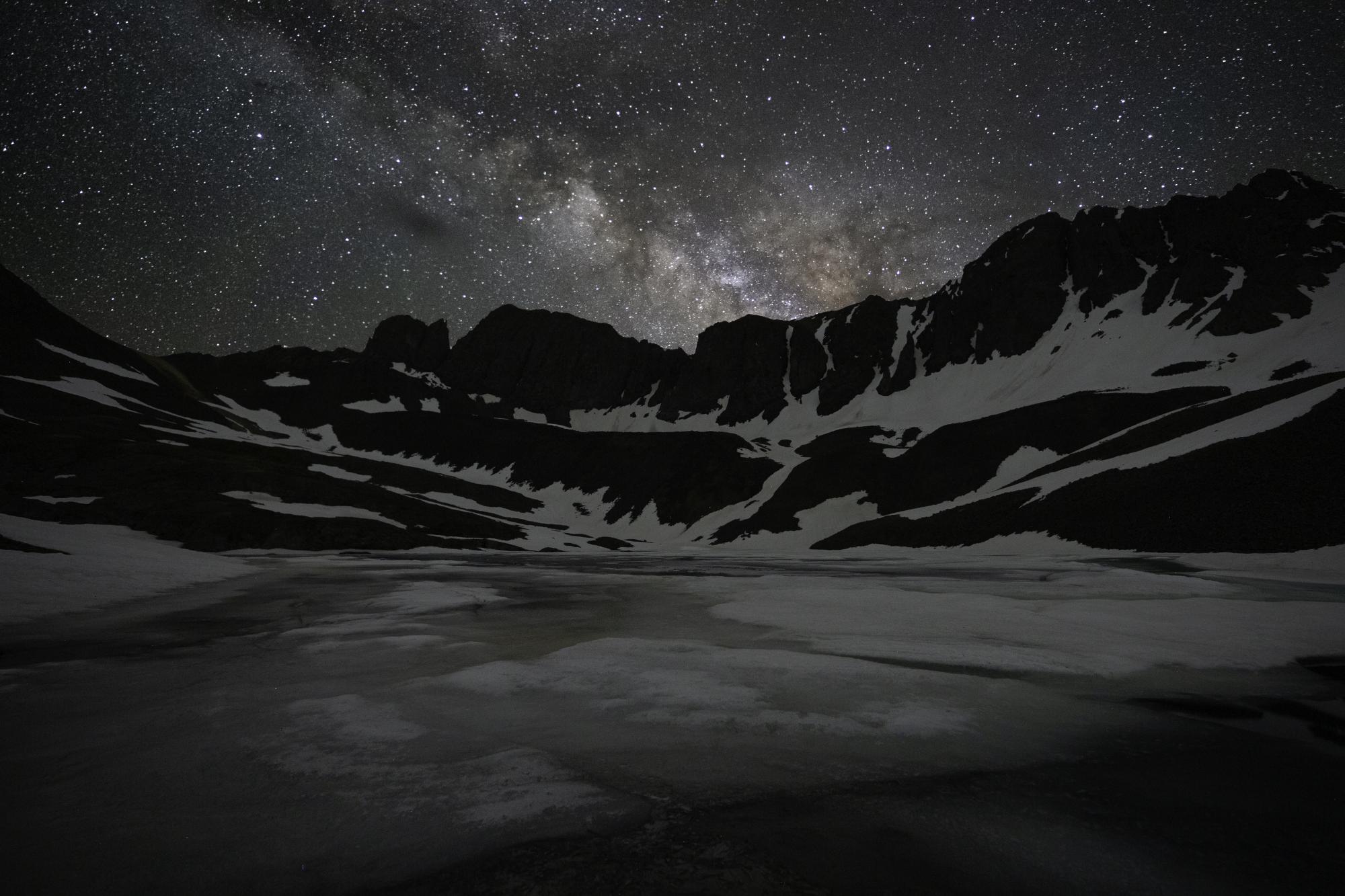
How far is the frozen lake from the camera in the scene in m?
2.65

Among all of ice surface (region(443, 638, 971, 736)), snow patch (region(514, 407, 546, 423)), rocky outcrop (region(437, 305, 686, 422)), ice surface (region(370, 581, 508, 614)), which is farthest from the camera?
rocky outcrop (region(437, 305, 686, 422))

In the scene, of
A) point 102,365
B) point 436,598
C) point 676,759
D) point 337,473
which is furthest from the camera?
point 102,365

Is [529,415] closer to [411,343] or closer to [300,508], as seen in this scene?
[411,343]

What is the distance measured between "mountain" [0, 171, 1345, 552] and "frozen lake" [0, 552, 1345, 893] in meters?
29.6

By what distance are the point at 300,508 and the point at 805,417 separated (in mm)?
87560

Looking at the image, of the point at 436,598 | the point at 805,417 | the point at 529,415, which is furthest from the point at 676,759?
the point at 529,415

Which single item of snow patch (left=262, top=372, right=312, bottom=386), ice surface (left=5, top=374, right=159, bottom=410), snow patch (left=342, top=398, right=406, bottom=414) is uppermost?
snow patch (left=262, top=372, right=312, bottom=386)

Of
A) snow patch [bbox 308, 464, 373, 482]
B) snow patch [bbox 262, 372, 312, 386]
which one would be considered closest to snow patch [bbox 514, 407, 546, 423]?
snow patch [bbox 262, 372, 312, 386]

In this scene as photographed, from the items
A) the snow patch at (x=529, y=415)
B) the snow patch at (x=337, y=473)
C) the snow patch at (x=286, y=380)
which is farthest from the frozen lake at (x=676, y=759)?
the snow patch at (x=286, y=380)

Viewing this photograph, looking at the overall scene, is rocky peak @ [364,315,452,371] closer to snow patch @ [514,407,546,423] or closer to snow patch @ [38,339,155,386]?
snow patch @ [514,407,546,423]

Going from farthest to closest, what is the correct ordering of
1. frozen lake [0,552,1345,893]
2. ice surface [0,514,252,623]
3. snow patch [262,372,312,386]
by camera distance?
snow patch [262,372,312,386], ice surface [0,514,252,623], frozen lake [0,552,1345,893]

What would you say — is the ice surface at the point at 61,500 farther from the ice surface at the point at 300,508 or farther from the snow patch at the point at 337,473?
the snow patch at the point at 337,473

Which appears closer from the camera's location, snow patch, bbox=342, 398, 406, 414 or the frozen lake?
the frozen lake

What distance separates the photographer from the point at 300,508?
52.0 metres
